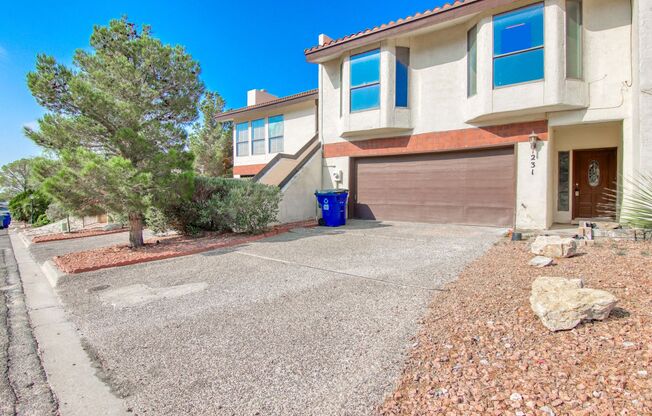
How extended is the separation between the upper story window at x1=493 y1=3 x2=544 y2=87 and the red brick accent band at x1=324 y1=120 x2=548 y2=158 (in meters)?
1.32

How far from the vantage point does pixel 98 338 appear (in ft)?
10.8

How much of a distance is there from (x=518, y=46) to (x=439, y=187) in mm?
4441

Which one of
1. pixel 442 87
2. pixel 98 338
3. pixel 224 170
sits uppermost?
pixel 442 87

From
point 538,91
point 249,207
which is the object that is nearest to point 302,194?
point 249,207

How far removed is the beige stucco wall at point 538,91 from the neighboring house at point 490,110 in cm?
3

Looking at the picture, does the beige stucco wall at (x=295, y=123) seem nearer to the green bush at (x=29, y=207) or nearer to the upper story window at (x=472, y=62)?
the upper story window at (x=472, y=62)

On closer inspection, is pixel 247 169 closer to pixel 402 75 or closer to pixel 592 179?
pixel 402 75

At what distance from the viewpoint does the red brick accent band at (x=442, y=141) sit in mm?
9234

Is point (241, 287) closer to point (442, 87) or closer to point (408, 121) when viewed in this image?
point (408, 121)

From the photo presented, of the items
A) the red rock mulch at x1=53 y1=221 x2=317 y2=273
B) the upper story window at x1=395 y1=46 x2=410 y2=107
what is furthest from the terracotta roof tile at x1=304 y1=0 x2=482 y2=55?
the red rock mulch at x1=53 y1=221 x2=317 y2=273

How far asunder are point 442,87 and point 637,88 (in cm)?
469

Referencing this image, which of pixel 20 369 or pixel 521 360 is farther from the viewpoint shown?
pixel 20 369

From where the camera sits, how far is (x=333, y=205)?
Answer: 425 inches

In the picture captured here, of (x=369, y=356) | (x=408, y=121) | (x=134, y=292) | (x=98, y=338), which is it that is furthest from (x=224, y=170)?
(x=369, y=356)
